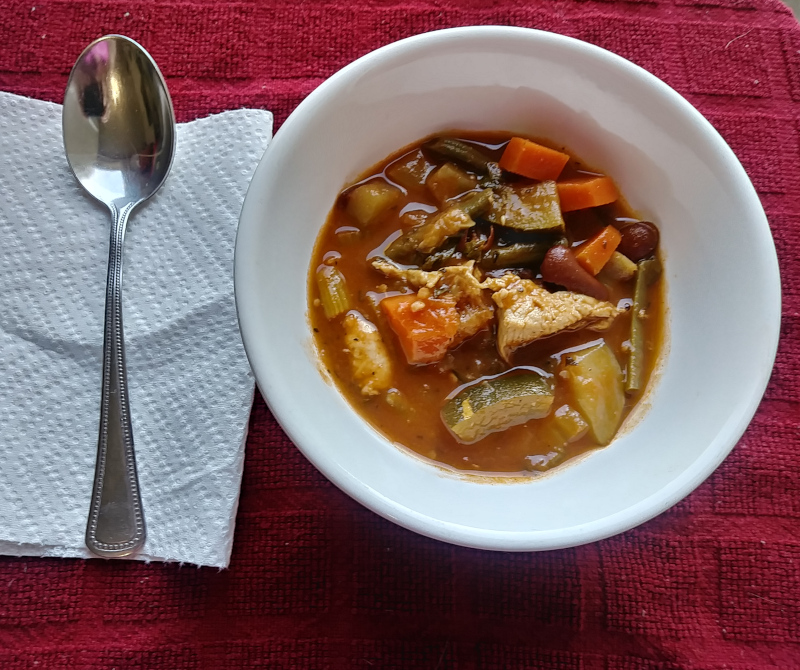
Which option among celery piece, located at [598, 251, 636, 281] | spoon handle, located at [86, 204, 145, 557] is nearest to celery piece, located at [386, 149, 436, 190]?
celery piece, located at [598, 251, 636, 281]

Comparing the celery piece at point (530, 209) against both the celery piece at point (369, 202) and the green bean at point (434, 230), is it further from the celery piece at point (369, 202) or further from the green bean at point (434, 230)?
the celery piece at point (369, 202)

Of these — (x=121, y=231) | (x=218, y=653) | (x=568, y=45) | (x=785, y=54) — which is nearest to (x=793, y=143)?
(x=785, y=54)

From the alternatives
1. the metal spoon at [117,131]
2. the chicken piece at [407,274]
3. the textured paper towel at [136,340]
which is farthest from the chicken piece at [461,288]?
the metal spoon at [117,131]

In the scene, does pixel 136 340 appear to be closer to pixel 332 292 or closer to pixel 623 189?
pixel 332 292

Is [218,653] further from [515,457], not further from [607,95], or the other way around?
[607,95]

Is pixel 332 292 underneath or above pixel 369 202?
underneath

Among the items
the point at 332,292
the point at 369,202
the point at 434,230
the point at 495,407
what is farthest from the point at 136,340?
the point at 495,407
